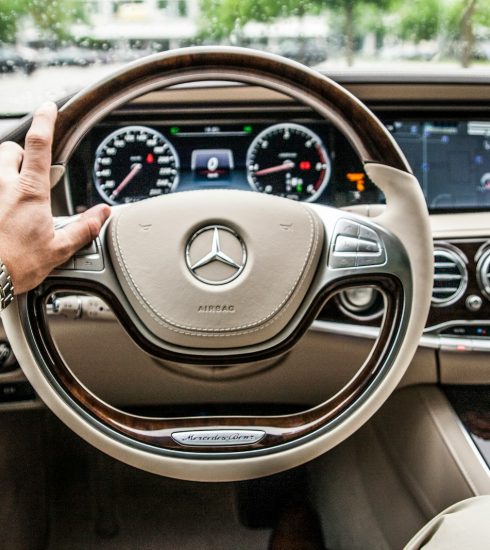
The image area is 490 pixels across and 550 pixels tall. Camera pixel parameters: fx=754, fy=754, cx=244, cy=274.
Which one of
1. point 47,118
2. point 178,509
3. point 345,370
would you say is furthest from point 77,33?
point 178,509

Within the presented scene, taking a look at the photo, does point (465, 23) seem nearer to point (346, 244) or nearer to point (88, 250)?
point (346, 244)

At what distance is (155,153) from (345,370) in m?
0.75

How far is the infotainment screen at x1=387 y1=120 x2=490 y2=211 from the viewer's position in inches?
74.9

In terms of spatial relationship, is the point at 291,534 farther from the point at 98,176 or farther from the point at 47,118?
the point at 47,118

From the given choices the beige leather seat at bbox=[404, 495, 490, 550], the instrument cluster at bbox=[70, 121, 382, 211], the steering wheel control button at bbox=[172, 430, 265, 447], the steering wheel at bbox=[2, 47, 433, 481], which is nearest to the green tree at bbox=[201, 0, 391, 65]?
the instrument cluster at bbox=[70, 121, 382, 211]

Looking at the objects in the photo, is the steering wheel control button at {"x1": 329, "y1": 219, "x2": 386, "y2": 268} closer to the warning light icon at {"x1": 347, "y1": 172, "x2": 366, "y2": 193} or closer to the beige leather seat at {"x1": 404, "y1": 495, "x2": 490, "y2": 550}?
the beige leather seat at {"x1": 404, "y1": 495, "x2": 490, "y2": 550}

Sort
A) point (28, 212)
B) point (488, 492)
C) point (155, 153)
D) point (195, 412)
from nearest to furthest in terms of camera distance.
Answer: point (28, 212) → point (488, 492) → point (195, 412) → point (155, 153)

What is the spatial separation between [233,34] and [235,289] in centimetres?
87

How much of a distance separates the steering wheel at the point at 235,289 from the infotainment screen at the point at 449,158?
881mm

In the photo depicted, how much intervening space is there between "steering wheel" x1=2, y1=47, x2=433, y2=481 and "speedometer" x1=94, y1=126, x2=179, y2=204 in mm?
744

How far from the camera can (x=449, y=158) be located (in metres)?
1.95

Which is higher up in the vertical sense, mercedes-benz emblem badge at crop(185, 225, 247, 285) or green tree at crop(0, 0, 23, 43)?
green tree at crop(0, 0, 23, 43)

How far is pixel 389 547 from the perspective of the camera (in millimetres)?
1625

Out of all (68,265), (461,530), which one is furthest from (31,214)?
(461,530)
